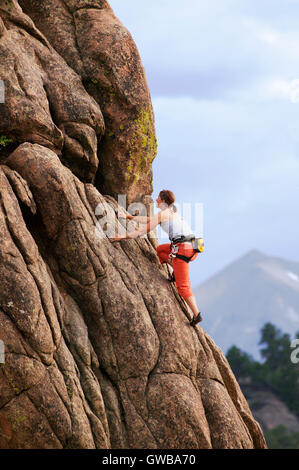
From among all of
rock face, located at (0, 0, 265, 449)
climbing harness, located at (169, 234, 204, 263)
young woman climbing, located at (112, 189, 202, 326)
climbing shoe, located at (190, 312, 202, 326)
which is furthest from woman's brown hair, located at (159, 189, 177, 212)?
climbing shoe, located at (190, 312, 202, 326)

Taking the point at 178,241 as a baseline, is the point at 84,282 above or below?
below

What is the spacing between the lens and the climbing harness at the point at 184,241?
86.2 feet

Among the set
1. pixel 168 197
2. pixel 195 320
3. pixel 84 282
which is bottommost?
pixel 195 320

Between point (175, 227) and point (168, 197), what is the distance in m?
1.19

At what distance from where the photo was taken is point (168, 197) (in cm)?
2644

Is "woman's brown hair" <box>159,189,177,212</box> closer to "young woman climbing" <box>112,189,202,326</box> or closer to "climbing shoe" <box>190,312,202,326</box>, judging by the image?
"young woman climbing" <box>112,189,202,326</box>

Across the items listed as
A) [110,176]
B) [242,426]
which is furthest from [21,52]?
[242,426]

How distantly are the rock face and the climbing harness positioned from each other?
1046mm

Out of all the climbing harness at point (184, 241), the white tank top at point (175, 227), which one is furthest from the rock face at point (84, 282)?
the white tank top at point (175, 227)

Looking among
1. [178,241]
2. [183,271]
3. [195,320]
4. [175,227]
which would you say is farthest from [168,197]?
[195,320]

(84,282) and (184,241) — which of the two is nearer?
(84,282)

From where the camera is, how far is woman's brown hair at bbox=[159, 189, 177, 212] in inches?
1041

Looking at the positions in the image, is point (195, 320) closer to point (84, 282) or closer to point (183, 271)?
point (183, 271)

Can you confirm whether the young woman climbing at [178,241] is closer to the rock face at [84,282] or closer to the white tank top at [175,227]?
the white tank top at [175,227]
